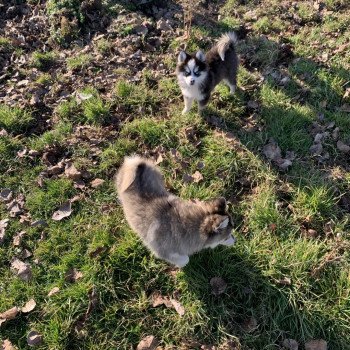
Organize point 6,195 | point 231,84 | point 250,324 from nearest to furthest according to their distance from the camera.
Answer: point 250,324
point 6,195
point 231,84

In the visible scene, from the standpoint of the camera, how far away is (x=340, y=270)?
10.9ft

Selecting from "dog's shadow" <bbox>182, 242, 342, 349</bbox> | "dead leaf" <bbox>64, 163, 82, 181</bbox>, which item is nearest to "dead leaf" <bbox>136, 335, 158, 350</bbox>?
"dog's shadow" <bbox>182, 242, 342, 349</bbox>

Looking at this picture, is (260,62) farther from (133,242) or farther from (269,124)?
(133,242)

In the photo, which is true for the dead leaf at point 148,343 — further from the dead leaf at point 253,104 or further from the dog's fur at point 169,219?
the dead leaf at point 253,104

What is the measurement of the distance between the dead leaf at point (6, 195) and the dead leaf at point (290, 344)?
3.44 meters

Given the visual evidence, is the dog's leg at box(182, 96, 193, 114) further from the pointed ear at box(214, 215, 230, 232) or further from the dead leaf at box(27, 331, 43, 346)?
the dead leaf at box(27, 331, 43, 346)

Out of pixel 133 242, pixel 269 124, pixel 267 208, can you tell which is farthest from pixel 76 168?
pixel 269 124

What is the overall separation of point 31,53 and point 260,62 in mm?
3938

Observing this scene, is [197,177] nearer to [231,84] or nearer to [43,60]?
[231,84]

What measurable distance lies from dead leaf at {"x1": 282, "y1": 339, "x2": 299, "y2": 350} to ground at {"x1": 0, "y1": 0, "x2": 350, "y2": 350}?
37mm

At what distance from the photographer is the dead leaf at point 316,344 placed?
9.75 feet

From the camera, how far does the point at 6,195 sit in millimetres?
4117

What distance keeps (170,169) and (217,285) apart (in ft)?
5.20

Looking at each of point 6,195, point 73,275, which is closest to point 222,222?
point 73,275
